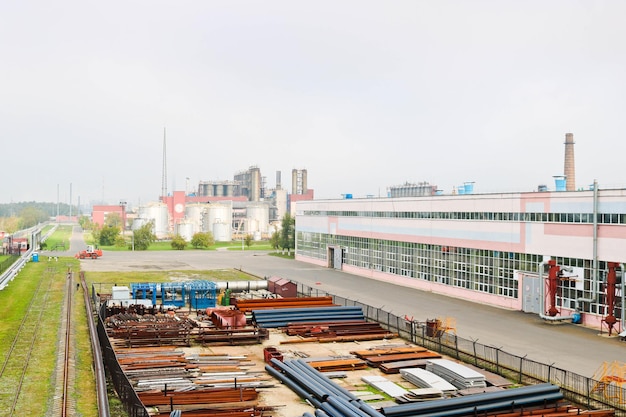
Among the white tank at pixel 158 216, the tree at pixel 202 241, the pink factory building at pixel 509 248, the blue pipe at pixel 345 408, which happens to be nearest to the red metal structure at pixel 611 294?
the pink factory building at pixel 509 248

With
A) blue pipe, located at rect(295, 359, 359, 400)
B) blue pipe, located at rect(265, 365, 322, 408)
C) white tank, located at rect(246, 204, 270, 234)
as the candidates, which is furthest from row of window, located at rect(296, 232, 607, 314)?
white tank, located at rect(246, 204, 270, 234)

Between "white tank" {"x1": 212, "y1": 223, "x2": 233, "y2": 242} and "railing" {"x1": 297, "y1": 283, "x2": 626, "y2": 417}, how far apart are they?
3754 inches

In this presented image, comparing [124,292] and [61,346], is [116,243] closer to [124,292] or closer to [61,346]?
[124,292]

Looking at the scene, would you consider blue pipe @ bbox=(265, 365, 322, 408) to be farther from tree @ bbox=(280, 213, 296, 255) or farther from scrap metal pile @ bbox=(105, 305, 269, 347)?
tree @ bbox=(280, 213, 296, 255)

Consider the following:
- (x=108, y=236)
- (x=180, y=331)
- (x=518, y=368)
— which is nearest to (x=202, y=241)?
(x=108, y=236)

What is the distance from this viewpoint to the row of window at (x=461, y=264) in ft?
100

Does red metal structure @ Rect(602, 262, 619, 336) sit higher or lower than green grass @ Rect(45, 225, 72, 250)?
higher

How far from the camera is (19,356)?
22422 millimetres

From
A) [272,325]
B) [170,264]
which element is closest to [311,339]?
[272,325]

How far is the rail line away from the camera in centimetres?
1748

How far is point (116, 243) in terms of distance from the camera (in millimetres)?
98938

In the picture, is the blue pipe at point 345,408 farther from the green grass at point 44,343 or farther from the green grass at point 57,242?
the green grass at point 57,242

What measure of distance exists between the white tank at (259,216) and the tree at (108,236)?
38.3 meters

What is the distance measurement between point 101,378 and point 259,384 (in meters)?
4.83
